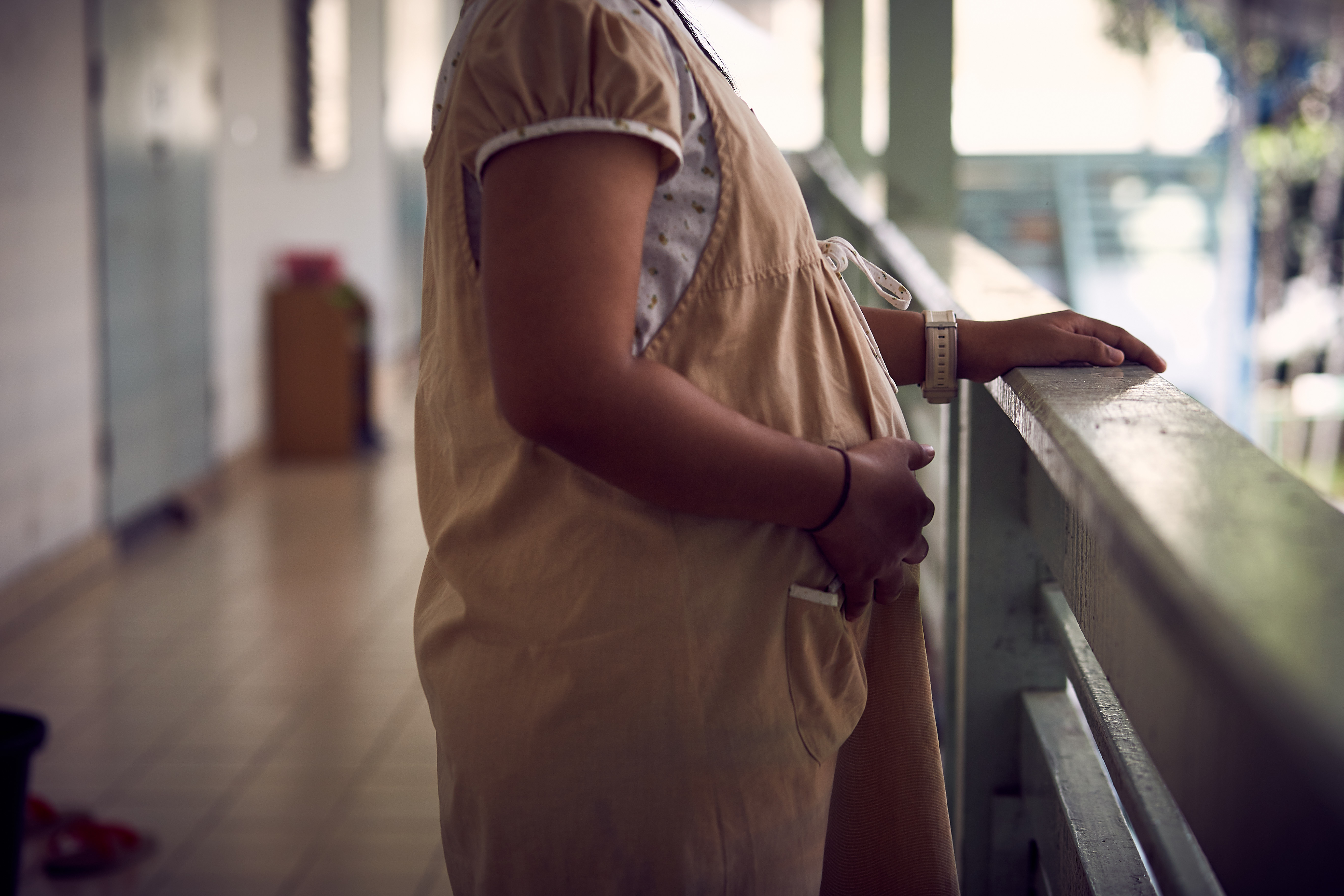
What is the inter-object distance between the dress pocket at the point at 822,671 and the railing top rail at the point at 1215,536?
0.18m

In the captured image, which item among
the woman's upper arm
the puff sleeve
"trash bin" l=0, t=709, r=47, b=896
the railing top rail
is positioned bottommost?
"trash bin" l=0, t=709, r=47, b=896

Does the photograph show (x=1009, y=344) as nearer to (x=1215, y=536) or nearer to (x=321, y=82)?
(x=1215, y=536)

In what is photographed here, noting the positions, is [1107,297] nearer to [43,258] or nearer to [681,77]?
[43,258]

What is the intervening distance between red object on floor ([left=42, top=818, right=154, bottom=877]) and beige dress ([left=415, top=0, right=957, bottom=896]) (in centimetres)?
188

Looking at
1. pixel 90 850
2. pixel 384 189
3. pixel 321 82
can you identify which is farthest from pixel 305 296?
pixel 90 850

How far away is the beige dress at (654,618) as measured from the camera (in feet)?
2.60

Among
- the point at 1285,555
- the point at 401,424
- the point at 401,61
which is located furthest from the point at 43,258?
the point at 401,61

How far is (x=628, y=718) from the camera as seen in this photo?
79 cm

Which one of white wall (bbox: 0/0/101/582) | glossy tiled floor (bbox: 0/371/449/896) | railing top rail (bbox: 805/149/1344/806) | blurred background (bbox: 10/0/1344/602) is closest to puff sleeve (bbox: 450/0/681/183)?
blurred background (bbox: 10/0/1344/602)

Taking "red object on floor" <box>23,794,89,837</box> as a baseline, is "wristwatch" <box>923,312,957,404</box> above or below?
above

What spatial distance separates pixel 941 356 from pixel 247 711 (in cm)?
261

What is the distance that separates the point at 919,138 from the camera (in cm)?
277

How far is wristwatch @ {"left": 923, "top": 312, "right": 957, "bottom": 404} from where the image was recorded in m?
1.03

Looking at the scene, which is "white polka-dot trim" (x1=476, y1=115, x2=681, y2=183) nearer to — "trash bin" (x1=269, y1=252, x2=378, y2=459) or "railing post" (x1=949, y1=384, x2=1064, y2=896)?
"railing post" (x1=949, y1=384, x2=1064, y2=896)
